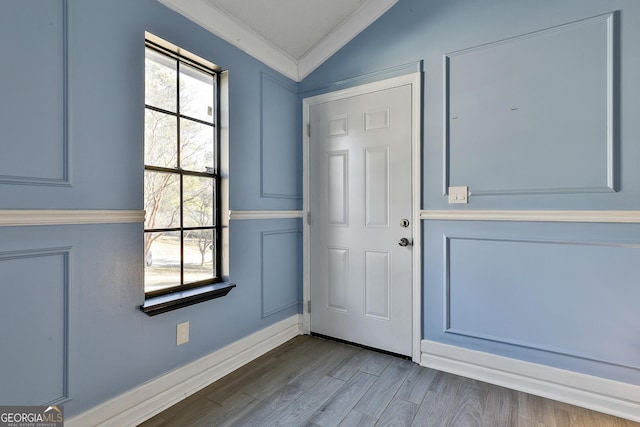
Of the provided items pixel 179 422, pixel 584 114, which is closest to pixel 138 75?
pixel 179 422

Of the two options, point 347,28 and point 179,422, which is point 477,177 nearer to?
point 347,28

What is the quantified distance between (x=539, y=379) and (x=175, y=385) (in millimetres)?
2123

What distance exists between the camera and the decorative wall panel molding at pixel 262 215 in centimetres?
219

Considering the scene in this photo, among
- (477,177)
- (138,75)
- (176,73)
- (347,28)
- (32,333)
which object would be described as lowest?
(32,333)

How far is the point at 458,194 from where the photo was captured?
207 centimetres

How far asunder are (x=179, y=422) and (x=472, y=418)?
5.02 ft

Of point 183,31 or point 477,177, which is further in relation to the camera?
point 477,177

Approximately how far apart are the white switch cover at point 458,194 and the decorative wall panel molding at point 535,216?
0.07 m

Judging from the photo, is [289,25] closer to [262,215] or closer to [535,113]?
[262,215]

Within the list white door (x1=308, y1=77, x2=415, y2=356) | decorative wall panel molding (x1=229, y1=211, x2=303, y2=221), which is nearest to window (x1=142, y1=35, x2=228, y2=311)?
decorative wall panel molding (x1=229, y1=211, x2=303, y2=221)

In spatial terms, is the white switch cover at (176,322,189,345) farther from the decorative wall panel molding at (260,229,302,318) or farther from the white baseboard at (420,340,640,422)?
the white baseboard at (420,340,640,422)

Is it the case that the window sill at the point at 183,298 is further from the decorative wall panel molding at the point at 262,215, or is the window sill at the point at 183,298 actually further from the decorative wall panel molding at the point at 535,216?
the decorative wall panel molding at the point at 535,216

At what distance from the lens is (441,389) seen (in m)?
1.91

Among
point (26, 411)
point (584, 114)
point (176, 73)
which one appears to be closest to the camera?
point (26, 411)
